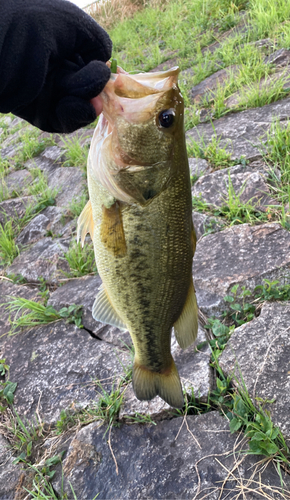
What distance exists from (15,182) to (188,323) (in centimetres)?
453

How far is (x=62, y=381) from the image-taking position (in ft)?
7.97

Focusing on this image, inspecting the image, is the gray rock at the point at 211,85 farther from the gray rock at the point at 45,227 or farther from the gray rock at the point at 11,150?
the gray rock at the point at 11,150

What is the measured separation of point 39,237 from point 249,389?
295 cm

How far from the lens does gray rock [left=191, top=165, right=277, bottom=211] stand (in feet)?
9.95

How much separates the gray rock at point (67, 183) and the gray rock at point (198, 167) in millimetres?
1443

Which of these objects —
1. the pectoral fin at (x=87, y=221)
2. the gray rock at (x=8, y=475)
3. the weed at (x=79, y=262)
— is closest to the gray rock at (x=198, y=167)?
the weed at (x=79, y=262)

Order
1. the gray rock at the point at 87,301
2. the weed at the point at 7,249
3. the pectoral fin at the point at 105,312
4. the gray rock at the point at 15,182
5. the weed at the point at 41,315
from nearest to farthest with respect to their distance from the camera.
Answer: the pectoral fin at the point at 105,312 → the gray rock at the point at 87,301 → the weed at the point at 41,315 → the weed at the point at 7,249 → the gray rock at the point at 15,182

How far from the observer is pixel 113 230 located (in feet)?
4.85

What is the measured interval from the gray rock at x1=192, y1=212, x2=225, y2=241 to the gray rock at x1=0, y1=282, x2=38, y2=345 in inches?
64.7

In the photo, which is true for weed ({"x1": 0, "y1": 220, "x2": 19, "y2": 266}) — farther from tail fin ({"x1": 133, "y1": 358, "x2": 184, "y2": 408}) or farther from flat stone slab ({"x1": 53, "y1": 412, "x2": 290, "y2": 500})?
tail fin ({"x1": 133, "y1": 358, "x2": 184, "y2": 408})

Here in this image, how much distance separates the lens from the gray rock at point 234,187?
119 inches

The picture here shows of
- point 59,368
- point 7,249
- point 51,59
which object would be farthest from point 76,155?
point 51,59

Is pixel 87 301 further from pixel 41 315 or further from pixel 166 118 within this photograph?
pixel 166 118

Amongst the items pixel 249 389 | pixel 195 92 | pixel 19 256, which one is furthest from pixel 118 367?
pixel 195 92
